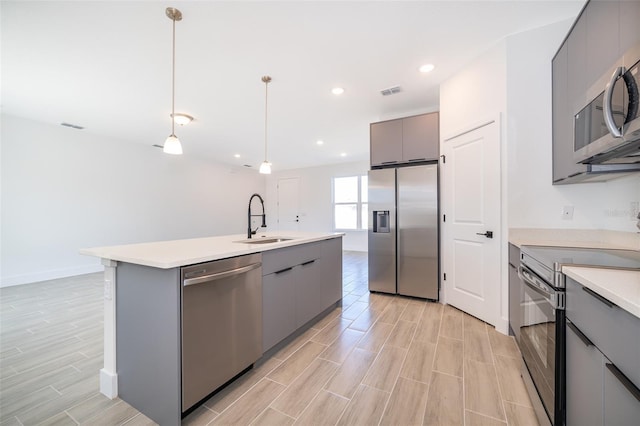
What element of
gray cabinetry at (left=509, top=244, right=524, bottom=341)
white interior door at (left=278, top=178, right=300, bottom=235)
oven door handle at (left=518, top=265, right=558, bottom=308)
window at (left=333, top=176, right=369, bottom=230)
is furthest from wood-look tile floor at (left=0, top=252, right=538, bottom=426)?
white interior door at (left=278, top=178, right=300, bottom=235)

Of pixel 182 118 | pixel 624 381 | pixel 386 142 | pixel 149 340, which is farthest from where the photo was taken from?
pixel 182 118

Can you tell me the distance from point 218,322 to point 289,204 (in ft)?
23.3

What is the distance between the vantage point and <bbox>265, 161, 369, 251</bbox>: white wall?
735 cm

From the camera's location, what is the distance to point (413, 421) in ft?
4.36

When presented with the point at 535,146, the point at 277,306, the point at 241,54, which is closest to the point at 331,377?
the point at 277,306

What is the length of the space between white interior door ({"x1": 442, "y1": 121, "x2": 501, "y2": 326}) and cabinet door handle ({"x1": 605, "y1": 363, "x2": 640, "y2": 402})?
182cm

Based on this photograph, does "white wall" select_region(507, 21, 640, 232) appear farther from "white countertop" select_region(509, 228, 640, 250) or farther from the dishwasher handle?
the dishwasher handle

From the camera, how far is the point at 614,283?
802 mm

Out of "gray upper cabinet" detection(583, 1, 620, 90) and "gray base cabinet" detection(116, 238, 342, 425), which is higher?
"gray upper cabinet" detection(583, 1, 620, 90)

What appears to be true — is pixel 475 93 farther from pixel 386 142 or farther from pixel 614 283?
pixel 614 283

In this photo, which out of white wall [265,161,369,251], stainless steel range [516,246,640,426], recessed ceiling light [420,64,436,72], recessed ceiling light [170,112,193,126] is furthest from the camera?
white wall [265,161,369,251]


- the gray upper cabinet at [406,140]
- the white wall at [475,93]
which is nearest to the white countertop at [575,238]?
the white wall at [475,93]

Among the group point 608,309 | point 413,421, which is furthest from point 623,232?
point 413,421

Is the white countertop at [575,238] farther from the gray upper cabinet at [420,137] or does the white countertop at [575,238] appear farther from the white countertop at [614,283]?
the gray upper cabinet at [420,137]
